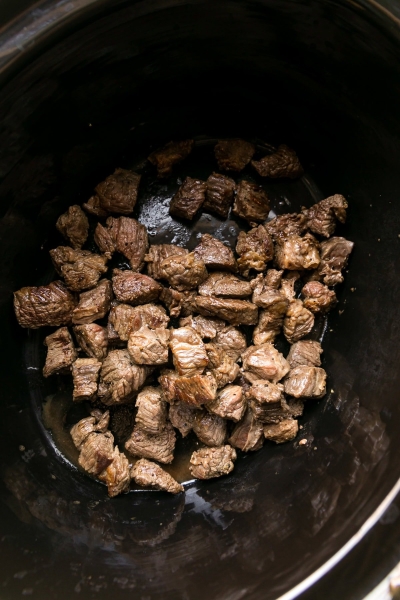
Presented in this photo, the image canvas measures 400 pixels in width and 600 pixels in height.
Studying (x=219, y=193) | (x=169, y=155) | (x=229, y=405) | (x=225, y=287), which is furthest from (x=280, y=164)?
(x=229, y=405)

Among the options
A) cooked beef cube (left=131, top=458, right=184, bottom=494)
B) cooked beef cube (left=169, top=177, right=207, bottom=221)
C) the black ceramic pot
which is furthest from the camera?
cooked beef cube (left=169, top=177, right=207, bottom=221)

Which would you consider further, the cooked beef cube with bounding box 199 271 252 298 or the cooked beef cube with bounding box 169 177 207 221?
the cooked beef cube with bounding box 169 177 207 221

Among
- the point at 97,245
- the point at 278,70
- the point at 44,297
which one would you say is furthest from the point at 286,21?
the point at 44,297

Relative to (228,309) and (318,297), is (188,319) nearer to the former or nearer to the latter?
(228,309)

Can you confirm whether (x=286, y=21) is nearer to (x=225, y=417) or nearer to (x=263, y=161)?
(x=263, y=161)

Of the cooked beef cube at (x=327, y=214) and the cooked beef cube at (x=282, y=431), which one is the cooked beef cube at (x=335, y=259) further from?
the cooked beef cube at (x=282, y=431)

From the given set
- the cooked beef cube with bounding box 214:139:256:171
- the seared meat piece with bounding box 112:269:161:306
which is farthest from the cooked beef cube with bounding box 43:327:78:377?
the cooked beef cube with bounding box 214:139:256:171

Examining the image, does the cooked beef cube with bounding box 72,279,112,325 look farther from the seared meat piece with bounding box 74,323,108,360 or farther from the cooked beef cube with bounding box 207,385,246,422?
the cooked beef cube with bounding box 207,385,246,422
